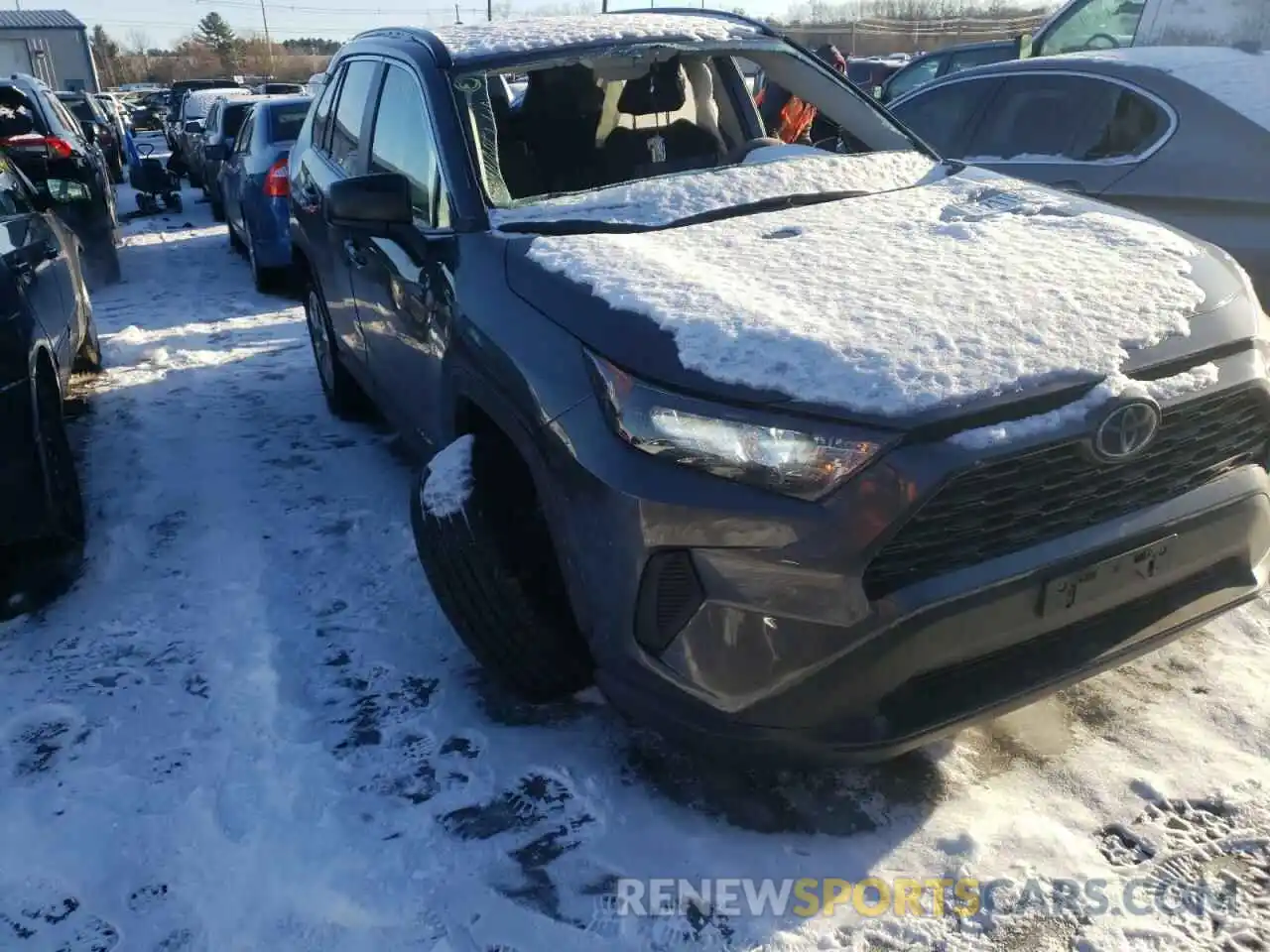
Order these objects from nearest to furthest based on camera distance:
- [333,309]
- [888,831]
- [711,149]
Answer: [888,831], [711,149], [333,309]

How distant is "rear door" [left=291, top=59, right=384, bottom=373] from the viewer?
406cm

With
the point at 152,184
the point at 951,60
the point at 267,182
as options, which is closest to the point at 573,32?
the point at 267,182

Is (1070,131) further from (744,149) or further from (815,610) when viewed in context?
(815,610)

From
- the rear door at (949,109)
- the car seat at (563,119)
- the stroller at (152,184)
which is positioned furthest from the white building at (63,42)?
the car seat at (563,119)

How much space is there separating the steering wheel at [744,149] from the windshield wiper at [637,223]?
63cm

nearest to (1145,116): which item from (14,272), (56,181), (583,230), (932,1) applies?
(583,230)

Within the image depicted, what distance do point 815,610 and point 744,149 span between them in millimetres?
2397

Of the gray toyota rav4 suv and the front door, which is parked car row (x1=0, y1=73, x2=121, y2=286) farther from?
the gray toyota rav4 suv

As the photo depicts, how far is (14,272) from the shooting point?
3.72 metres

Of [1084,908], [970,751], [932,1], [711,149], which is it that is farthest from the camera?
[932,1]

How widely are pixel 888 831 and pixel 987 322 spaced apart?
Result: 1.17 m

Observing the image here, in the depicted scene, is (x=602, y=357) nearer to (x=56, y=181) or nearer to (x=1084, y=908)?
(x=1084, y=908)

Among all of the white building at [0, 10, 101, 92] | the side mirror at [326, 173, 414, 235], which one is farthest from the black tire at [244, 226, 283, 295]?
the white building at [0, 10, 101, 92]

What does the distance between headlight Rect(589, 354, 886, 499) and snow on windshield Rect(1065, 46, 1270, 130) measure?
3301 millimetres
